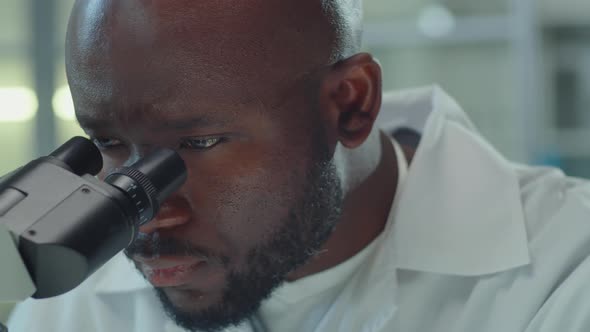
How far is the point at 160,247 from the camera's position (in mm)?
932

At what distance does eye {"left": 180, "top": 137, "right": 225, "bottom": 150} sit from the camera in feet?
3.04

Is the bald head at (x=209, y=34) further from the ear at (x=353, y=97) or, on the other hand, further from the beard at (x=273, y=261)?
the beard at (x=273, y=261)

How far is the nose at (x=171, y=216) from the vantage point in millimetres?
912

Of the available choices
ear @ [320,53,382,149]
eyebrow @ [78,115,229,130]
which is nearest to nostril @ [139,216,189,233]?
eyebrow @ [78,115,229,130]

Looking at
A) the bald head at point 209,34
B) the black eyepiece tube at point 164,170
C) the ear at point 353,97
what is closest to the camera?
the black eyepiece tube at point 164,170

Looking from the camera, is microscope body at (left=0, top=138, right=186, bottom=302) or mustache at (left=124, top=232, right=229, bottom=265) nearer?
microscope body at (left=0, top=138, right=186, bottom=302)

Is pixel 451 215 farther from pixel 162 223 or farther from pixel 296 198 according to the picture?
pixel 162 223

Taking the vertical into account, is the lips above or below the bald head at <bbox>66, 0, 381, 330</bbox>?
below

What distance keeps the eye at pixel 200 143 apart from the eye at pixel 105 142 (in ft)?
0.29

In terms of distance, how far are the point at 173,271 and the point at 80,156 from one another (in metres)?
0.20

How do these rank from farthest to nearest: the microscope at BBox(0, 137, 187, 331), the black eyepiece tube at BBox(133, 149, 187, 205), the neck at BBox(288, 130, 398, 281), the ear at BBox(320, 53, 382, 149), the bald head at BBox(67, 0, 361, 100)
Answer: the neck at BBox(288, 130, 398, 281), the ear at BBox(320, 53, 382, 149), the bald head at BBox(67, 0, 361, 100), the black eyepiece tube at BBox(133, 149, 187, 205), the microscope at BBox(0, 137, 187, 331)

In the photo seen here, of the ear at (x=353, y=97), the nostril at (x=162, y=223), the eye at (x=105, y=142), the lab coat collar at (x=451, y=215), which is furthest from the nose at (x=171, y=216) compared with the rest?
the lab coat collar at (x=451, y=215)

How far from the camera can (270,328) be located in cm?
119

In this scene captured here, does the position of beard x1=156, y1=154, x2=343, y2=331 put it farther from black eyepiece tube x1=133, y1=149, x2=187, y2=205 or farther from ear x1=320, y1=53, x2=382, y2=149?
black eyepiece tube x1=133, y1=149, x2=187, y2=205
